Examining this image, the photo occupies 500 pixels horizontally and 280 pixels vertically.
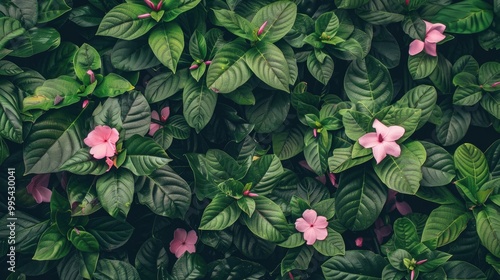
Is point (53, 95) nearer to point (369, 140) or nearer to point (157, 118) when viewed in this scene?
point (157, 118)

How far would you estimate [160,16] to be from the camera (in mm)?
1798

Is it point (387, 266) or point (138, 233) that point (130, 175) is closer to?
point (138, 233)

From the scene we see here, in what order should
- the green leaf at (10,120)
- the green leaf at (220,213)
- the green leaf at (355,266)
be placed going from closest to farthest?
the green leaf at (10,120)
the green leaf at (220,213)
the green leaf at (355,266)

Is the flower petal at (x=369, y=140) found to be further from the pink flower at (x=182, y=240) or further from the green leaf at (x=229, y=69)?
the pink flower at (x=182, y=240)

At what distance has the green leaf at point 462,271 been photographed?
6.33 feet

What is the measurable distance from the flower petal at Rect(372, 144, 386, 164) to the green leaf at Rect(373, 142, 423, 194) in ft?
0.17

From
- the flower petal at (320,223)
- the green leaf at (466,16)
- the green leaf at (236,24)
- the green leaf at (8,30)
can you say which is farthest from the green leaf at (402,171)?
the green leaf at (8,30)

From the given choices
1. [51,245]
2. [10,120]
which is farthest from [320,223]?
[10,120]

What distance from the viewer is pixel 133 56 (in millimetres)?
1886

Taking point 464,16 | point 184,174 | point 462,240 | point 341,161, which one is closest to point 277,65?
point 341,161

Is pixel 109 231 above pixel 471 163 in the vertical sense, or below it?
below

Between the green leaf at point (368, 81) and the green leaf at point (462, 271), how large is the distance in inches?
23.5

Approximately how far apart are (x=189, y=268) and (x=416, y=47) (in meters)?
1.10

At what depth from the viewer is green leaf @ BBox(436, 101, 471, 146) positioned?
6.54 ft
